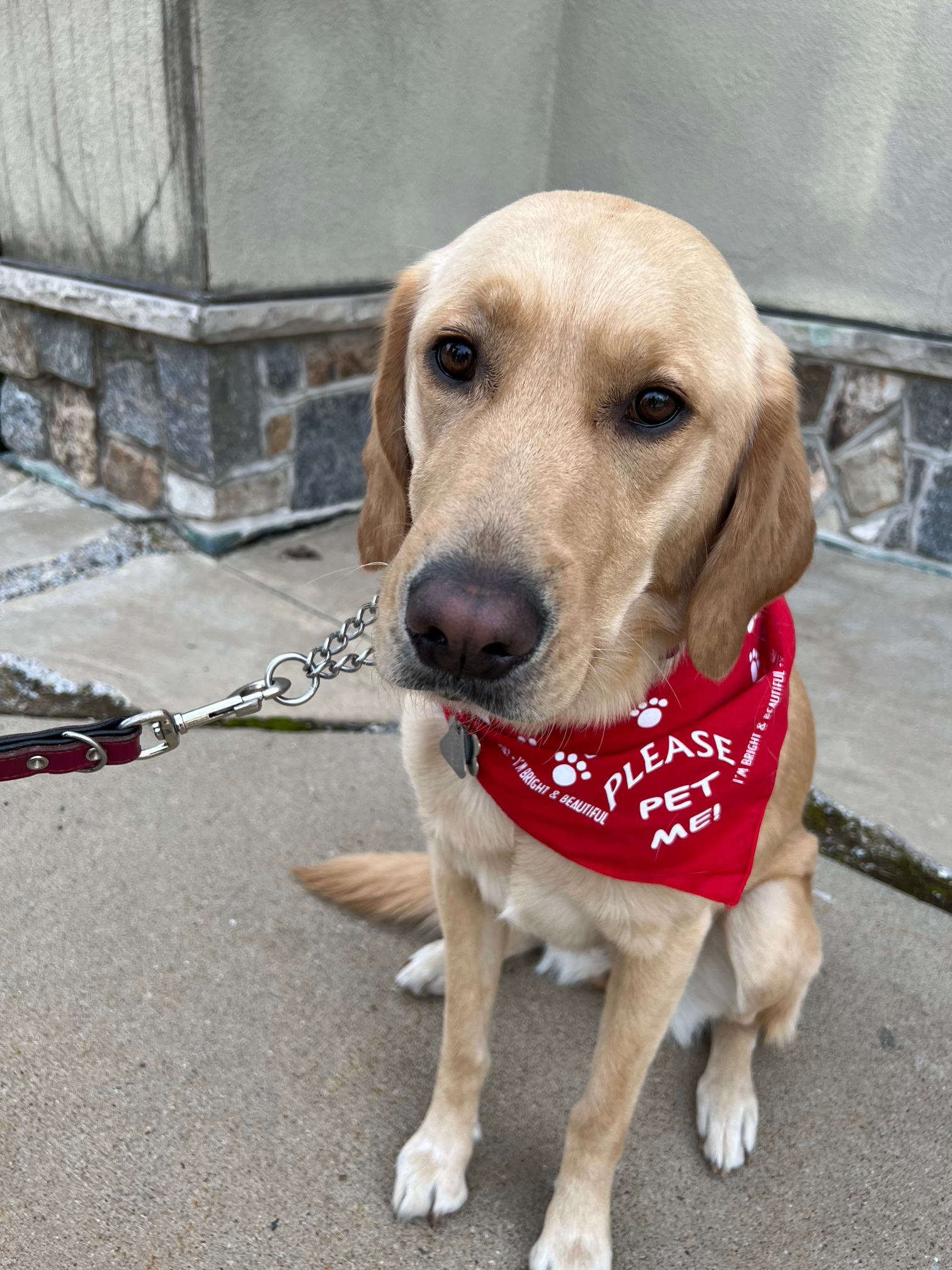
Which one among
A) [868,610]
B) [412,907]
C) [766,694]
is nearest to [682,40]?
[868,610]

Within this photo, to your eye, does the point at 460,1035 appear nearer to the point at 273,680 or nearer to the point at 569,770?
the point at 569,770

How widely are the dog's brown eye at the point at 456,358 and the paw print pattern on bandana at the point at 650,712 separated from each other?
642 millimetres

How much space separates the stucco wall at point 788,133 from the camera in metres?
3.95

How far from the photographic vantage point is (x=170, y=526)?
158 inches

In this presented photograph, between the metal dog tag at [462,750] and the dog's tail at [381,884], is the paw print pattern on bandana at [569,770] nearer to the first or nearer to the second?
the metal dog tag at [462,750]

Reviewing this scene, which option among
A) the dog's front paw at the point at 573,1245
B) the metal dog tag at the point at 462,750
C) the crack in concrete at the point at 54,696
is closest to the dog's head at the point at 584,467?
the metal dog tag at the point at 462,750

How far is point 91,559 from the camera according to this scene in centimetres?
375

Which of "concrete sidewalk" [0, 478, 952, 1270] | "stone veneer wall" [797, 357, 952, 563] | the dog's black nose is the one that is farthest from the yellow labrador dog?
"stone veneer wall" [797, 357, 952, 563]

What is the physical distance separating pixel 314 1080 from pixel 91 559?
263 centimetres

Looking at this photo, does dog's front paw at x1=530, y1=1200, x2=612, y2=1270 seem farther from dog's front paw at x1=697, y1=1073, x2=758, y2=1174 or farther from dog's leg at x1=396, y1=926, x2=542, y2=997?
dog's leg at x1=396, y1=926, x2=542, y2=997

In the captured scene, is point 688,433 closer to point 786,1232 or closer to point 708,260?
point 708,260

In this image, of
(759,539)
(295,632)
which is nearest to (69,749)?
(759,539)

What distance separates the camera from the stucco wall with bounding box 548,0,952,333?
13.0 ft

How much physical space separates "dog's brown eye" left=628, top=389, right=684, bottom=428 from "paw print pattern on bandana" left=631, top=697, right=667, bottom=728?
489 mm
